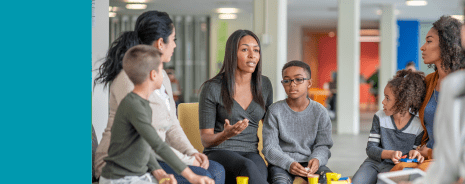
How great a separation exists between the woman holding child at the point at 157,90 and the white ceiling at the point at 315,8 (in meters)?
6.80

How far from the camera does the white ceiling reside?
32.2 feet

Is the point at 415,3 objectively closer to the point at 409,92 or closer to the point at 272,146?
the point at 409,92

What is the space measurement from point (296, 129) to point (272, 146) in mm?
182

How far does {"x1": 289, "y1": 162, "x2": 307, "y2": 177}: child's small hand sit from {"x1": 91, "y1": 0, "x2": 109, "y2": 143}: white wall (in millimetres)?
1071

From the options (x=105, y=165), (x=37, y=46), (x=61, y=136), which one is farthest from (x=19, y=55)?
(x=105, y=165)

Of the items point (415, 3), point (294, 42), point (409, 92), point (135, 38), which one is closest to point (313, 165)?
point (409, 92)

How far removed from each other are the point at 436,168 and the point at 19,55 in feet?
4.71

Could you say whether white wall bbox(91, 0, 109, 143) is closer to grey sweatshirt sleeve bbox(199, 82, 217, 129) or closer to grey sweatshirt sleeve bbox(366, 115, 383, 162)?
grey sweatshirt sleeve bbox(199, 82, 217, 129)

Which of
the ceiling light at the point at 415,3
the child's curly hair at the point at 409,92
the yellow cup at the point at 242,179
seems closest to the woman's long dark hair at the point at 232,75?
the yellow cup at the point at 242,179

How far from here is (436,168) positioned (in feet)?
3.81

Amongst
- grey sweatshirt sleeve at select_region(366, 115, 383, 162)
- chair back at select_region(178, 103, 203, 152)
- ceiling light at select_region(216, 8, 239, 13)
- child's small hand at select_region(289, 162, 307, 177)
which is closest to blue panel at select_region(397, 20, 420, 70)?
ceiling light at select_region(216, 8, 239, 13)

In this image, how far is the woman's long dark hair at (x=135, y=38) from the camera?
161 centimetres

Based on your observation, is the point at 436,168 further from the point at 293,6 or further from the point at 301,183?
the point at 293,6

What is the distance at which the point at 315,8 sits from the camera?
11.2 metres
